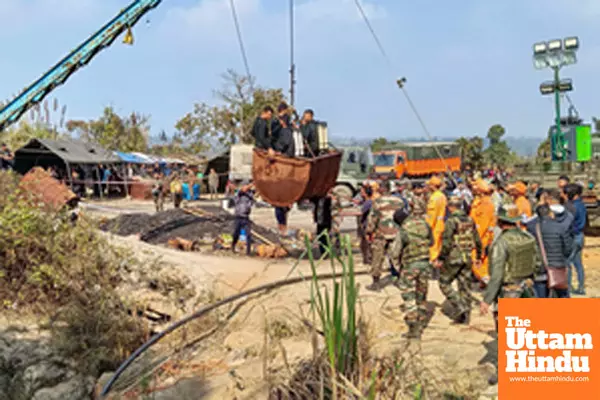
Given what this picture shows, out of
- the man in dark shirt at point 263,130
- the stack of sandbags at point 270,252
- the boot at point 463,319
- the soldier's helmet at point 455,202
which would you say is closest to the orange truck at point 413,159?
the stack of sandbags at point 270,252

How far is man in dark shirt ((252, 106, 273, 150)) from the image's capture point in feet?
25.5

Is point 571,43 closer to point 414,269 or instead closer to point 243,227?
point 243,227

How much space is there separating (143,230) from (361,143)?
1390cm

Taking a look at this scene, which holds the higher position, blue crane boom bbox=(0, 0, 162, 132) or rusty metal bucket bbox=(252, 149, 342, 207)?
blue crane boom bbox=(0, 0, 162, 132)

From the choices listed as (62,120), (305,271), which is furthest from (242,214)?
(62,120)

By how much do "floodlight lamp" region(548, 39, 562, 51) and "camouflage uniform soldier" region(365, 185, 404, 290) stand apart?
1484cm

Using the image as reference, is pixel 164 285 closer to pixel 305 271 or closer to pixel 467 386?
pixel 305 271

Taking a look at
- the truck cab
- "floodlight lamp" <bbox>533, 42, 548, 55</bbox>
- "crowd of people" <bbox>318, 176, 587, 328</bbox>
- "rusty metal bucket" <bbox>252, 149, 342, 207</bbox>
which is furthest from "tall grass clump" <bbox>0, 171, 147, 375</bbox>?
"floodlight lamp" <bbox>533, 42, 548, 55</bbox>

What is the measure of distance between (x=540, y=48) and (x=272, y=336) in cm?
1955

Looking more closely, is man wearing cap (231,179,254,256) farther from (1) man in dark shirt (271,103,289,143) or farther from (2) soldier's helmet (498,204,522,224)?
(2) soldier's helmet (498,204,522,224)

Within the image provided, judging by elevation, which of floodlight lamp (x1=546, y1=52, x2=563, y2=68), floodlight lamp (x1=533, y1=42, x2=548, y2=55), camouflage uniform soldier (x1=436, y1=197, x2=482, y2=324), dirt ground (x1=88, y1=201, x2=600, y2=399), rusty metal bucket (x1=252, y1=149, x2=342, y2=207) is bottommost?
dirt ground (x1=88, y1=201, x2=600, y2=399)

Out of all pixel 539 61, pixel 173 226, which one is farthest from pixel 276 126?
pixel 539 61

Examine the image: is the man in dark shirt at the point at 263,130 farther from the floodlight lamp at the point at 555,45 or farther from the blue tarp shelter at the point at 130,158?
the blue tarp shelter at the point at 130,158

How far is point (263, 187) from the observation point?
7859mm
